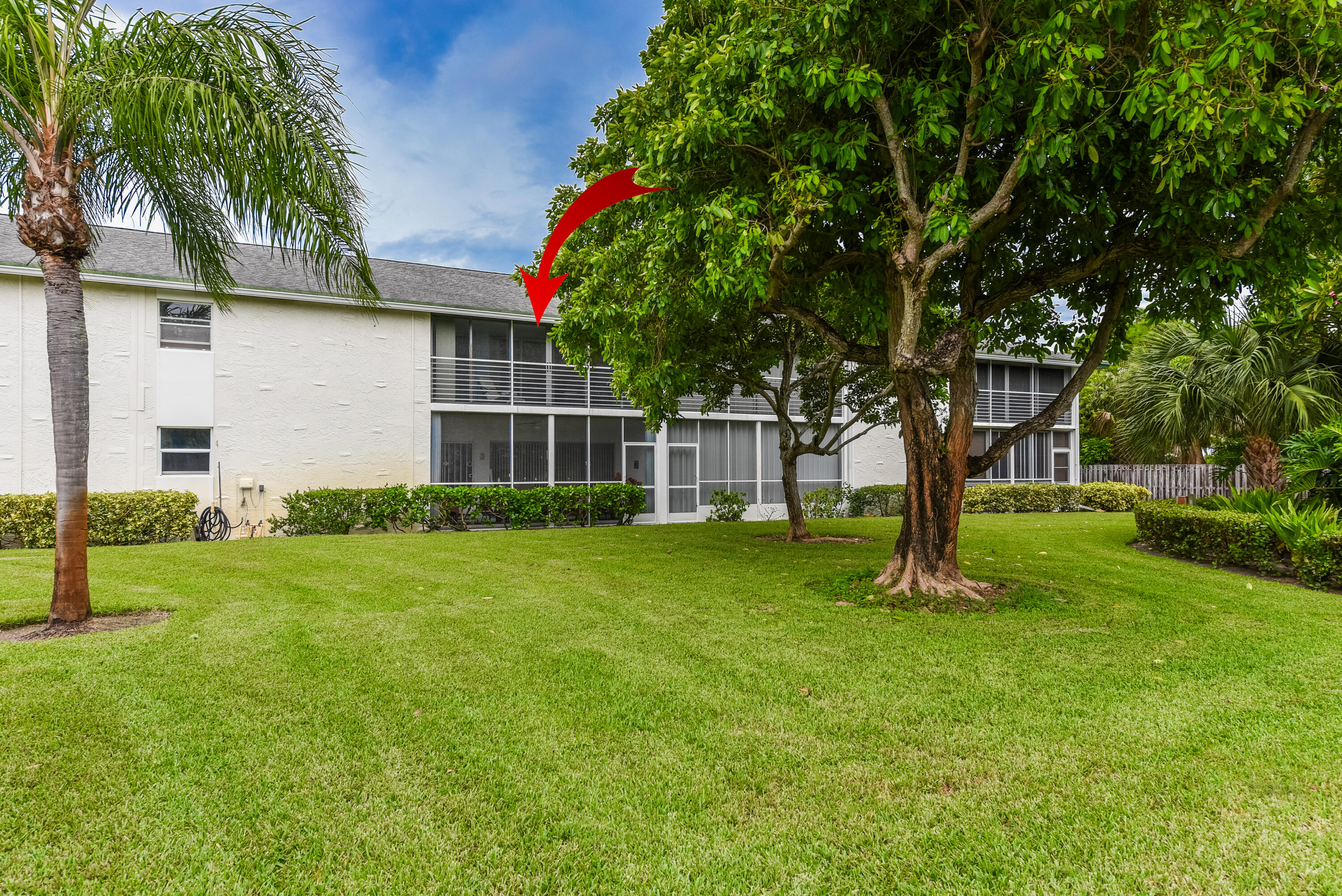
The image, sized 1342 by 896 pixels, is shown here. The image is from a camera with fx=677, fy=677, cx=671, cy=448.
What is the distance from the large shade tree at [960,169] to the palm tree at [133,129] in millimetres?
3338

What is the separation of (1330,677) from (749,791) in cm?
454

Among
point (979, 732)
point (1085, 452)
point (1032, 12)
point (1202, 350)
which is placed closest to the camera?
point (979, 732)

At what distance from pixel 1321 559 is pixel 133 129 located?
12.5 m

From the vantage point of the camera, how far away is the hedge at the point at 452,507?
48.0 feet

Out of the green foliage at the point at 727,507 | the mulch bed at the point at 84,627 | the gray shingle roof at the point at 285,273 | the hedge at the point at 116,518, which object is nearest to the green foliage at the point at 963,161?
the mulch bed at the point at 84,627

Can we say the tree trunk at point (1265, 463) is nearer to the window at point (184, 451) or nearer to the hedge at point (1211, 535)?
the hedge at point (1211, 535)

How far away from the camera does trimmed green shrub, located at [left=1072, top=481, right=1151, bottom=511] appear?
21922 mm

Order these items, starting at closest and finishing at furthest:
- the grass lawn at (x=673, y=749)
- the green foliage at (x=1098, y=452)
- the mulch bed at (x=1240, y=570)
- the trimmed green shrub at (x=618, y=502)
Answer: the grass lawn at (x=673, y=749) < the mulch bed at (x=1240, y=570) < the trimmed green shrub at (x=618, y=502) < the green foliage at (x=1098, y=452)

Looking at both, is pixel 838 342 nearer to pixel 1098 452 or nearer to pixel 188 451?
pixel 188 451

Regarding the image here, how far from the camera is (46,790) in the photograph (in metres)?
3.02

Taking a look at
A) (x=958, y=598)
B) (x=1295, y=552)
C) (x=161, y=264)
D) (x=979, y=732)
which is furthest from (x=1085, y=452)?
(x=161, y=264)

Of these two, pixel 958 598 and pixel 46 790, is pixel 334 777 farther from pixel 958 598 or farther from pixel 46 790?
pixel 958 598

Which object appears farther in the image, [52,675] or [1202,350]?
[1202,350]

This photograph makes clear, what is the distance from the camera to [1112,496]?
22.0m
